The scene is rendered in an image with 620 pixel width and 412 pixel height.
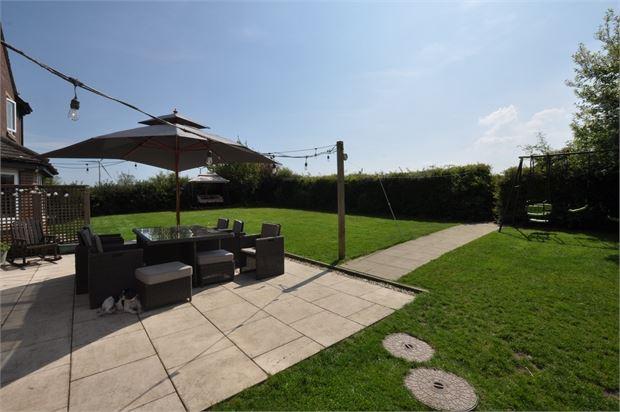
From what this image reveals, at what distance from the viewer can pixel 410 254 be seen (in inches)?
283

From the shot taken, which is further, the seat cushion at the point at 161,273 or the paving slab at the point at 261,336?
the seat cushion at the point at 161,273

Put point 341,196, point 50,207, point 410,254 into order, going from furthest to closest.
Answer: point 50,207
point 410,254
point 341,196

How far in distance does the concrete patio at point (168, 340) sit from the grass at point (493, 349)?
0.98 feet

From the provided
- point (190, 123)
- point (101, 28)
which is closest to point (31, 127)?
point (101, 28)

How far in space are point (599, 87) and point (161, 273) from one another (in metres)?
15.3

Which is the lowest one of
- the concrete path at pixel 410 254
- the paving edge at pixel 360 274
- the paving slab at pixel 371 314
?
the paving slab at pixel 371 314

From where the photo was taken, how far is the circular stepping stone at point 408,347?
2.98 m

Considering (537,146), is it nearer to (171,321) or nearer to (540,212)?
(540,212)

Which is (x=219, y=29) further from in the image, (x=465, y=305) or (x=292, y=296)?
(x=465, y=305)

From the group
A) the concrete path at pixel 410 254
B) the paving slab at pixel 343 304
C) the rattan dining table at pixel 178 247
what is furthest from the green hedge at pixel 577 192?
the rattan dining table at pixel 178 247

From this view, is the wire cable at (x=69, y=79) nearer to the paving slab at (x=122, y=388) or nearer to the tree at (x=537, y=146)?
the paving slab at (x=122, y=388)

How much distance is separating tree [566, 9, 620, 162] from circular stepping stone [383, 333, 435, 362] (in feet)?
33.1

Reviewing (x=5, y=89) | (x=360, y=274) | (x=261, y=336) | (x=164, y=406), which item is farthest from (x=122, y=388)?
(x=5, y=89)

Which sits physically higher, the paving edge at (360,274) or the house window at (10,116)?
the house window at (10,116)
